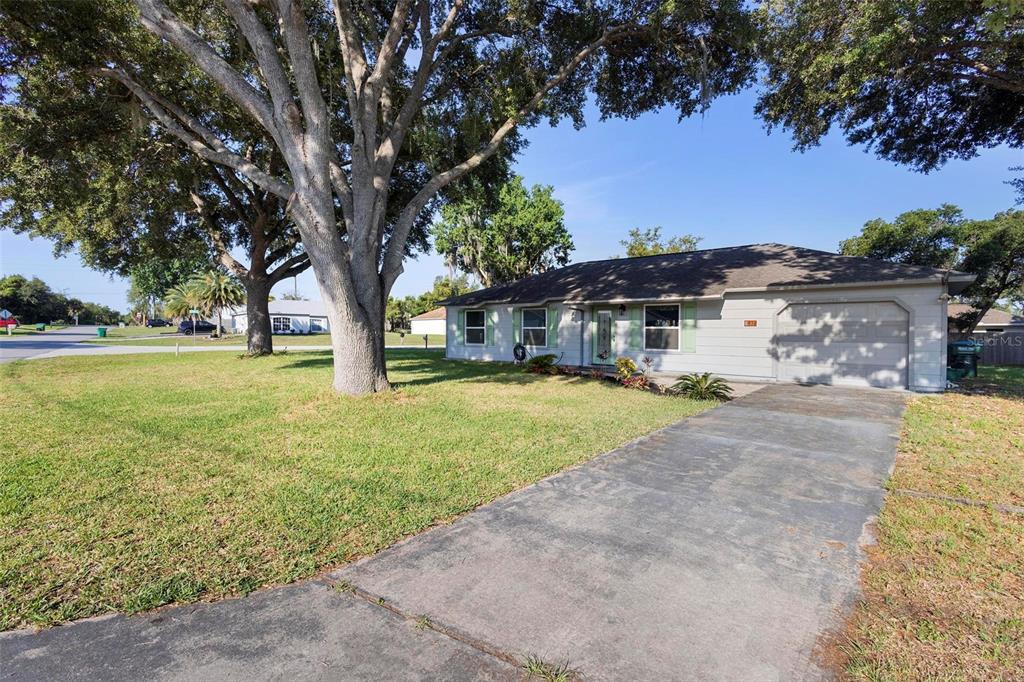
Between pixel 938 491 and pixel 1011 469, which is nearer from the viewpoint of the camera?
pixel 938 491

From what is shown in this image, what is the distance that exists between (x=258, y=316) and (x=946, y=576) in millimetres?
20527

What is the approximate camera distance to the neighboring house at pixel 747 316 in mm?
9820

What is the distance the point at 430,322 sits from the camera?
50156 mm

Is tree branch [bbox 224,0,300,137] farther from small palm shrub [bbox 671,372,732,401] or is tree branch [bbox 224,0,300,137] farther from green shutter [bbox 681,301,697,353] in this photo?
green shutter [bbox 681,301,697,353]

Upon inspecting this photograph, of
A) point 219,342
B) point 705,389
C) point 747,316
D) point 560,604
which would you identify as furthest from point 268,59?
point 219,342

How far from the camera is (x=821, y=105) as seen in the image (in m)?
8.88

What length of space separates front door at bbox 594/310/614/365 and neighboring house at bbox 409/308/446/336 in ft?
118

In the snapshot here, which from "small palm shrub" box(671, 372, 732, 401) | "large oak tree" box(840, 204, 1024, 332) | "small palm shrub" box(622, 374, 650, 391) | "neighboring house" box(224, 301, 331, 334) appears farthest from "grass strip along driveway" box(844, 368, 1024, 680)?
"neighboring house" box(224, 301, 331, 334)

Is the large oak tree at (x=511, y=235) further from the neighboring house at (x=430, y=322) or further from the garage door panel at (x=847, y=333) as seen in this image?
the garage door panel at (x=847, y=333)

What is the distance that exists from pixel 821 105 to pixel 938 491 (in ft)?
26.7

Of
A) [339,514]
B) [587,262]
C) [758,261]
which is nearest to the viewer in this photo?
[339,514]

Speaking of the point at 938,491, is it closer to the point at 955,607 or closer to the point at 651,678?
the point at 955,607

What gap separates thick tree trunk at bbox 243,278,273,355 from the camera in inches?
696

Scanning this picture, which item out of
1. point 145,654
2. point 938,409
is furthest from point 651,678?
point 938,409
